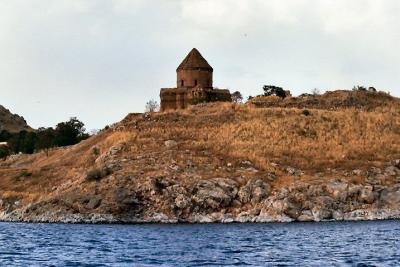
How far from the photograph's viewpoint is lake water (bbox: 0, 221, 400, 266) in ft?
110

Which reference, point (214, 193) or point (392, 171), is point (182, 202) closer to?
point (214, 193)

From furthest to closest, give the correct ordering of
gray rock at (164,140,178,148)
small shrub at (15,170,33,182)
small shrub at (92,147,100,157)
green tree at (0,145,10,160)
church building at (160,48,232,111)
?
1. green tree at (0,145,10,160)
2. church building at (160,48,232,111)
3. small shrub at (15,170,33,182)
4. small shrub at (92,147,100,157)
5. gray rock at (164,140,178,148)

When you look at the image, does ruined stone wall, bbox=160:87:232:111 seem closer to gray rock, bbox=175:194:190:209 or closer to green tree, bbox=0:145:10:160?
green tree, bbox=0:145:10:160

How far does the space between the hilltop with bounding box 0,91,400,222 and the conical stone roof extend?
13.2 metres

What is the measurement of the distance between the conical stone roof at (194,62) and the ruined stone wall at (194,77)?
1.71 ft

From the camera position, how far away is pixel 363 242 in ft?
137

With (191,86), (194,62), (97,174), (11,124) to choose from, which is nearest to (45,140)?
(191,86)

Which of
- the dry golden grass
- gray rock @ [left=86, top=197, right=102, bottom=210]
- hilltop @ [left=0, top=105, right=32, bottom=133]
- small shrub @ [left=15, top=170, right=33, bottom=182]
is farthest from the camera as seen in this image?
hilltop @ [left=0, top=105, right=32, bottom=133]

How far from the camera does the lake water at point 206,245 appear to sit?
33594 mm


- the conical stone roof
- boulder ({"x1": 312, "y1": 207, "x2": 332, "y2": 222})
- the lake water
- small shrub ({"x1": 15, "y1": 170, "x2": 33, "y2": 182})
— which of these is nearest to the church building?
the conical stone roof

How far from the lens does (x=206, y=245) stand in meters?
41.4

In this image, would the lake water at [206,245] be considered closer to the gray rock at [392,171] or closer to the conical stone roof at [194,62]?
the gray rock at [392,171]

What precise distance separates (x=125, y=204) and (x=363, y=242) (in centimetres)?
2990

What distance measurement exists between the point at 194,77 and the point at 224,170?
38.2m
